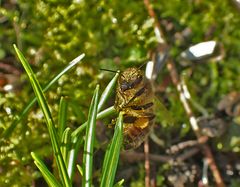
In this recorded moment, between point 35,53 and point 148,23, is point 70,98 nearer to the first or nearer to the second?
point 35,53

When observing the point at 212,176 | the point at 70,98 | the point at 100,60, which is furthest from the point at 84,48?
the point at 212,176

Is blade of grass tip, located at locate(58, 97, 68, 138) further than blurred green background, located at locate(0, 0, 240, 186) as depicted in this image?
No

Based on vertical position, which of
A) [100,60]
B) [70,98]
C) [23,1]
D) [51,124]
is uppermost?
[23,1]

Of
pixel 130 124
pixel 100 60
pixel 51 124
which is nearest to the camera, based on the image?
pixel 51 124

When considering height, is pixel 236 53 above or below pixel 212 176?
above

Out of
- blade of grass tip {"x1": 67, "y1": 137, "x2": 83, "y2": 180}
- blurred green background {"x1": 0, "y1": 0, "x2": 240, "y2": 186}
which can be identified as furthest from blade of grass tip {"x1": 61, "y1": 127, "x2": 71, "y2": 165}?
blurred green background {"x1": 0, "y1": 0, "x2": 240, "y2": 186}

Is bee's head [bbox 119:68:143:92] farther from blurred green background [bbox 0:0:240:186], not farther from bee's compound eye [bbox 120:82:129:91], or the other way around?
blurred green background [bbox 0:0:240:186]

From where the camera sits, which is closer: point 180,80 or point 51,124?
point 51,124
